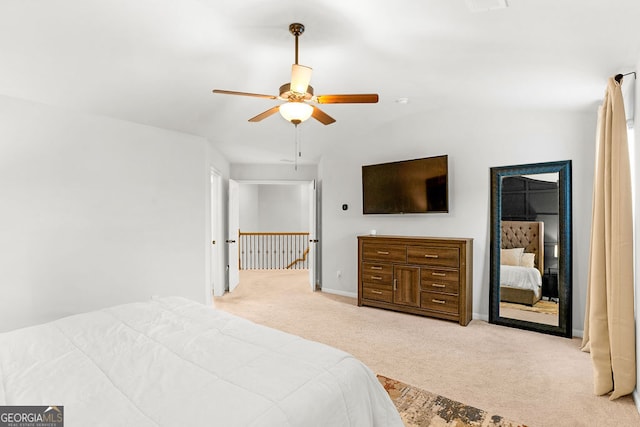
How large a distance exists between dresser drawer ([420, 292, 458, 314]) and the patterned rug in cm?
169

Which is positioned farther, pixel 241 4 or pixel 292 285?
pixel 292 285

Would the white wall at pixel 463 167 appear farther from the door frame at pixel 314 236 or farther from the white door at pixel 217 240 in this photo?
the white door at pixel 217 240

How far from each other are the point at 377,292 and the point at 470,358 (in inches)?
65.6

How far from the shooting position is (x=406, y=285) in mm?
4277

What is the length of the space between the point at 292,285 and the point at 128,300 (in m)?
2.95

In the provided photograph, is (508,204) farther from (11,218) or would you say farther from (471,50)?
(11,218)

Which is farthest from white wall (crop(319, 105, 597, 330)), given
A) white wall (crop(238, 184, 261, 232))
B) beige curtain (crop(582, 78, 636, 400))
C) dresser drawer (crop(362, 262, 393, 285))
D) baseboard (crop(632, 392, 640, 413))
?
white wall (crop(238, 184, 261, 232))

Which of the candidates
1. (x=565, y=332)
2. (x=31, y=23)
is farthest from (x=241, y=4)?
(x=565, y=332)

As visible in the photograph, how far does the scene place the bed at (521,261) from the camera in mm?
3717

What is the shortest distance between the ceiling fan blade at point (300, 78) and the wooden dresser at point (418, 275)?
2.60 metres

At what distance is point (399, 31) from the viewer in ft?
7.63

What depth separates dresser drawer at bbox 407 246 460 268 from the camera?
3912 mm

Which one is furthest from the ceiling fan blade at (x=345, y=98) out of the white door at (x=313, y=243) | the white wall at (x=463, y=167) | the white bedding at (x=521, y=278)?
the white door at (x=313, y=243)

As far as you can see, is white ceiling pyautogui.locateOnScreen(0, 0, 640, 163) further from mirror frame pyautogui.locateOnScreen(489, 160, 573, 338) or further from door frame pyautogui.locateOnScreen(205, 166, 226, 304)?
door frame pyautogui.locateOnScreen(205, 166, 226, 304)
